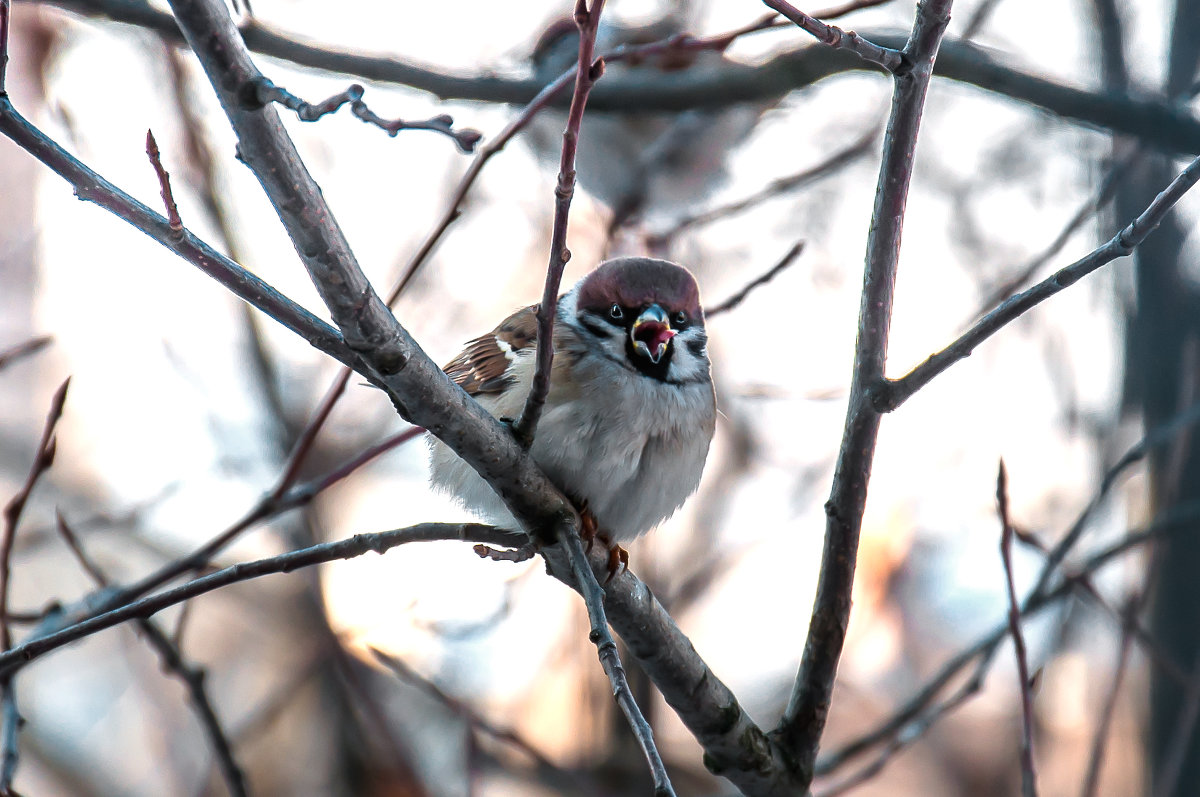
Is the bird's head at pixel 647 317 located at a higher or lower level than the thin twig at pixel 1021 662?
higher

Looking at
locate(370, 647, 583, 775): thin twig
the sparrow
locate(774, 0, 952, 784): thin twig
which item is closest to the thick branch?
the sparrow

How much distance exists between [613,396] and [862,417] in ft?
2.53

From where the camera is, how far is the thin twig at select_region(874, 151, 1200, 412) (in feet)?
5.24

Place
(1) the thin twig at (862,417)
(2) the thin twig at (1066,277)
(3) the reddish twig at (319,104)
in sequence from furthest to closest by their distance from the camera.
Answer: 1. (1) the thin twig at (862,417)
2. (2) the thin twig at (1066,277)
3. (3) the reddish twig at (319,104)

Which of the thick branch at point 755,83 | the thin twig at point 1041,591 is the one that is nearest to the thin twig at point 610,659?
the thin twig at point 1041,591

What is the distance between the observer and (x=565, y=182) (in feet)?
4.90

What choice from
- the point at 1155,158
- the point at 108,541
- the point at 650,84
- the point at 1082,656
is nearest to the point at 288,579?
the point at 108,541

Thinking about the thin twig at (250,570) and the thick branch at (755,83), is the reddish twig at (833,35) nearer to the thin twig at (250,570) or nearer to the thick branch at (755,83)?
the thin twig at (250,570)

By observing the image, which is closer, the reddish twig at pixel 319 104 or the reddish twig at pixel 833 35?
the reddish twig at pixel 319 104

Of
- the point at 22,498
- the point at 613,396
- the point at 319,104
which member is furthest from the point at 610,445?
the point at 319,104

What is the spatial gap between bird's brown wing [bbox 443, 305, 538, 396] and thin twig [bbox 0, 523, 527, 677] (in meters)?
0.88

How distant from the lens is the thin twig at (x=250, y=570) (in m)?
1.69

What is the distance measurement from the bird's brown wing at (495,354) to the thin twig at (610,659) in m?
0.98

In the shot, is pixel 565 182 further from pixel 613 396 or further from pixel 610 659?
pixel 613 396
